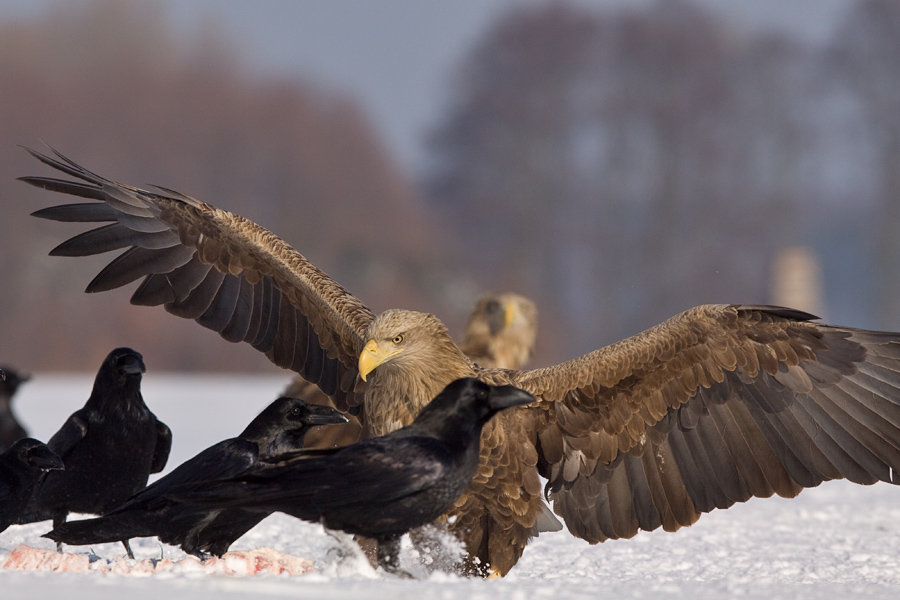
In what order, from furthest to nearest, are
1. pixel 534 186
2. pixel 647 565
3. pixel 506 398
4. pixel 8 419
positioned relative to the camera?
pixel 534 186 < pixel 8 419 < pixel 647 565 < pixel 506 398

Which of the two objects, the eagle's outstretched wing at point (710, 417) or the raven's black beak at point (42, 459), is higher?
the eagle's outstretched wing at point (710, 417)

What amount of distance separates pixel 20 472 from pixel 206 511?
112 cm

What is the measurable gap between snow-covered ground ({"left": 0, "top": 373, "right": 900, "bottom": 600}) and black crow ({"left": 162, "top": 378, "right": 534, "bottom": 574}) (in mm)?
217

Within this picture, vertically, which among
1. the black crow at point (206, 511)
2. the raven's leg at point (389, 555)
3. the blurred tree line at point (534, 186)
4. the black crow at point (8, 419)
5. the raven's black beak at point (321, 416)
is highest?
the blurred tree line at point (534, 186)

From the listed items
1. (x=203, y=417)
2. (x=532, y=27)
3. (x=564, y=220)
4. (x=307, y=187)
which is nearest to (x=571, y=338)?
(x=564, y=220)

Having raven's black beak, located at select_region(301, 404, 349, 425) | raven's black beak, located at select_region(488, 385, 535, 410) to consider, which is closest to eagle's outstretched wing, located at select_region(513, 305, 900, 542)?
raven's black beak, located at select_region(301, 404, 349, 425)

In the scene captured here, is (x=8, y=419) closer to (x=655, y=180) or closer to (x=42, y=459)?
(x=42, y=459)

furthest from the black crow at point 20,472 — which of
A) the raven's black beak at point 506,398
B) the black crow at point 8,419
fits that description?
the black crow at point 8,419

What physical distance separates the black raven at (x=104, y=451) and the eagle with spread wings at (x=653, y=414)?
0.52 meters

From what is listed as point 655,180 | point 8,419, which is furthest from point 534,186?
point 8,419

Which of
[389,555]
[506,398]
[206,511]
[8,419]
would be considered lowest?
[389,555]

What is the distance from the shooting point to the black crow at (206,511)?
4684 millimetres

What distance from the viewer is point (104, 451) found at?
5629 mm

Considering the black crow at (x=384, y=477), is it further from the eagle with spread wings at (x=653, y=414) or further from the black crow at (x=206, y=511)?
the eagle with spread wings at (x=653, y=414)
